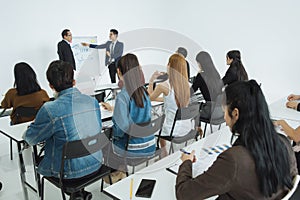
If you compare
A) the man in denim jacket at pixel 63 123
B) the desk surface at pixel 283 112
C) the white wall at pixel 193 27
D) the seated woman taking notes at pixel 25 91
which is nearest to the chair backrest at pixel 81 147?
the man in denim jacket at pixel 63 123

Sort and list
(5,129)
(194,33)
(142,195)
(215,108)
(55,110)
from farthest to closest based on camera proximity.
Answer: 1. (194,33)
2. (215,108)
3. (5,129)
4. (55,110)
5. (142,195)

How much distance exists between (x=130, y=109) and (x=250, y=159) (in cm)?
118

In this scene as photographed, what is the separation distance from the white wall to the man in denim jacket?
339 centimetres

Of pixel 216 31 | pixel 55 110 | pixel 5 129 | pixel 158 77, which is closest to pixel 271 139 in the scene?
pixel 55 110

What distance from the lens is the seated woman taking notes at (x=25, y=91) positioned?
2.33 meters

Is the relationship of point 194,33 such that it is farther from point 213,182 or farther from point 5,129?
point 213,182

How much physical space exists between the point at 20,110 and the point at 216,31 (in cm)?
476

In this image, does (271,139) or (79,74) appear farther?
(79,74)

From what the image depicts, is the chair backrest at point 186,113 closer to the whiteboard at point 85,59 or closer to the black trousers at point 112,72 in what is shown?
the whiteboard at point 85,59

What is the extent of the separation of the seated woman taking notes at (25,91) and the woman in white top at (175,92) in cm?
111

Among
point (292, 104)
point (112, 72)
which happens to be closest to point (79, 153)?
point (292, 104)

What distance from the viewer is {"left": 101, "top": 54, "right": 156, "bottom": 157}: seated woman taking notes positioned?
1978mm

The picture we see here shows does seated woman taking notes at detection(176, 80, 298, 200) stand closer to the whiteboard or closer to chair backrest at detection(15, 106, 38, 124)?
chair backrest at detection(15, 106, 38, 124)

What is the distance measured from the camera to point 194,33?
645 centimetres
